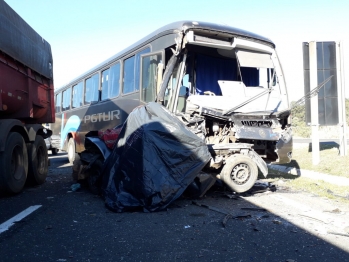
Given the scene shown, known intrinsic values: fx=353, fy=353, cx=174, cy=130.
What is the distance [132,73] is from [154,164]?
12.1 ft

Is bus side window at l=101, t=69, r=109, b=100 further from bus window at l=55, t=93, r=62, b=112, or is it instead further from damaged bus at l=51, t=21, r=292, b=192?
bus window at l=55, t=93, r=62, b=112

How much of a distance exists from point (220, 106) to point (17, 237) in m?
4.15

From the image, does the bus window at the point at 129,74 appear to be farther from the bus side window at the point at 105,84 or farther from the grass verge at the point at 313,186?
the grass verge at the point at 313,186

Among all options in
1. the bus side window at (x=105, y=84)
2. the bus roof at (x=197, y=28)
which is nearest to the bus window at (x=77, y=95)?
the bus side window at (x=105, y=84)

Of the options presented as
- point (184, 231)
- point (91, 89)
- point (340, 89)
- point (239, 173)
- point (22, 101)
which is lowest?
point (184, 231)

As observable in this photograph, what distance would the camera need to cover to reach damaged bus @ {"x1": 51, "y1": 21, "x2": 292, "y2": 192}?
629cm

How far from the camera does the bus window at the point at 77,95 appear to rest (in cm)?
1302

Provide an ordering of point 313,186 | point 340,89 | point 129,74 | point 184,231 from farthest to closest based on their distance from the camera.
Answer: point 340,89 → point 129,74 → point 313,186 → point 184,231

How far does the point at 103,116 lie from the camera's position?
9992 mm

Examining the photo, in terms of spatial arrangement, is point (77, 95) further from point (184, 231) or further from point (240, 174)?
point (184, 231)

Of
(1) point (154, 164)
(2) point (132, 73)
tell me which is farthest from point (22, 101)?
(1) point (154, 164)

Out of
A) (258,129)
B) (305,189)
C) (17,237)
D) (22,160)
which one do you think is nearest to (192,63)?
(258,129)

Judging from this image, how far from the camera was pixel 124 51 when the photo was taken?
9.20m

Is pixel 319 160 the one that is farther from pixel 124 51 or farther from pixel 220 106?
pixel 124 51
